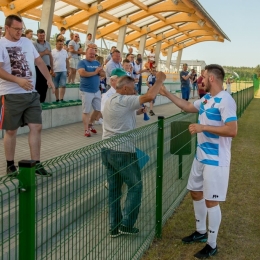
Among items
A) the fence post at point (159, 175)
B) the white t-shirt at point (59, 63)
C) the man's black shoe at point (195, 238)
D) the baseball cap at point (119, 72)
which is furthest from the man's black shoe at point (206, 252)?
the white t-shirt at point (59, 63)

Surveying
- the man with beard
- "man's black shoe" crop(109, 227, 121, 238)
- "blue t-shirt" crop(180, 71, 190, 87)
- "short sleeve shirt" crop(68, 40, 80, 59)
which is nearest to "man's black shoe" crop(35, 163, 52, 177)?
"man's black shoe" crop(109, 227, 121, 238)

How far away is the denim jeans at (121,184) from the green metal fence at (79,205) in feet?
0.09

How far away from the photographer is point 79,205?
3.15 meters

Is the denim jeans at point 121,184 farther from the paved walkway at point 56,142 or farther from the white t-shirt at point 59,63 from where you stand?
the white t-shirt at point 59,63

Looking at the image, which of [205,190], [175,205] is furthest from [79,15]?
[205,190]

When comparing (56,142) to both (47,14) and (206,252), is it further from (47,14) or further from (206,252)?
(47,14)

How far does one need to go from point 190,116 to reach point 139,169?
3155mm

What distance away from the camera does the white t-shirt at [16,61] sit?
6.07 metres

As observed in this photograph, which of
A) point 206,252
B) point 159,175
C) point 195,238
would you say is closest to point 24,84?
point 159,175

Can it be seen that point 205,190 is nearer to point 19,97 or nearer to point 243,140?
Answer: point 19,97

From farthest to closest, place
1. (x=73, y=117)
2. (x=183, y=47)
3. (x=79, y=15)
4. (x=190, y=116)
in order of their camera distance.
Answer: (x=183, y=47) < (x=79, y=15) < (x=73, y=117) < (x=190, y=116)

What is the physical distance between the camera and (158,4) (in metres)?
27.8

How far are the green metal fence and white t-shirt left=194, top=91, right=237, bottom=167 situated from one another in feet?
1.88

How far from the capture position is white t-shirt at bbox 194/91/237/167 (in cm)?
441
